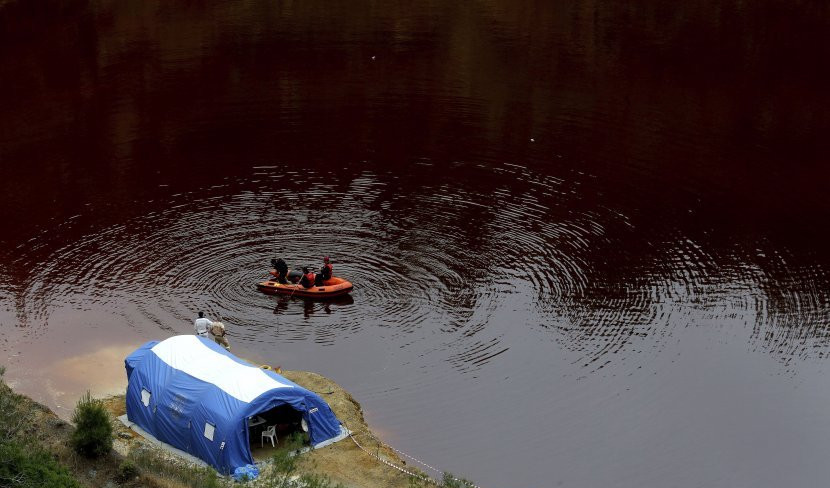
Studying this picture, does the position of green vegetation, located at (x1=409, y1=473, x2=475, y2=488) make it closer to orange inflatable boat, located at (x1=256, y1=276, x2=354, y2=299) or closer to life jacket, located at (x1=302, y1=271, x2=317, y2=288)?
orange inflatable boat, located at (x1=256, y1=276, x2=354, y2=299)

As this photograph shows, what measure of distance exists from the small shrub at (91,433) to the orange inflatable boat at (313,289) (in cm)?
1394

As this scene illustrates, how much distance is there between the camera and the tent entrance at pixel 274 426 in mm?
28800

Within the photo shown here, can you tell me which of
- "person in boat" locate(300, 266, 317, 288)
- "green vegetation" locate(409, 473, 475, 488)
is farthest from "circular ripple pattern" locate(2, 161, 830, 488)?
"green vegetation" locate(409, 473, 475, 488)

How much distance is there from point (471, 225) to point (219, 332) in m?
14.8

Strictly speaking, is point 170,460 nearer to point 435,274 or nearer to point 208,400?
point 208,400

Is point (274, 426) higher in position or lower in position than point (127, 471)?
lower

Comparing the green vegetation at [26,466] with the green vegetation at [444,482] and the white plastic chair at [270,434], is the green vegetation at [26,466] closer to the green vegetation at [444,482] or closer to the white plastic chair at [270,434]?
the white plastic chair at [270,434]

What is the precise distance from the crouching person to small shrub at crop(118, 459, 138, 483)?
9.83 metres

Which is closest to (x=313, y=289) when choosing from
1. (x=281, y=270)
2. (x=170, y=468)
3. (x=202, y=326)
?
(x=281, y=270)

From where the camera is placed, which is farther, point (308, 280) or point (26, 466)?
point (308, 280)

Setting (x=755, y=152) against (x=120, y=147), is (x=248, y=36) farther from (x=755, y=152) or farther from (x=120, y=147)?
(x=755, y=152)

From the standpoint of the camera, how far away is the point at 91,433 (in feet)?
84.8

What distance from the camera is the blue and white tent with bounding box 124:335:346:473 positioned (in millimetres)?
27672

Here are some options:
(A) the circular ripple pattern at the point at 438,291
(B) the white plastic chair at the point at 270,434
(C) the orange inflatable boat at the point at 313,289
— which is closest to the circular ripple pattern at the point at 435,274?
(A) the circular ripple pattern at the point at 438,291
